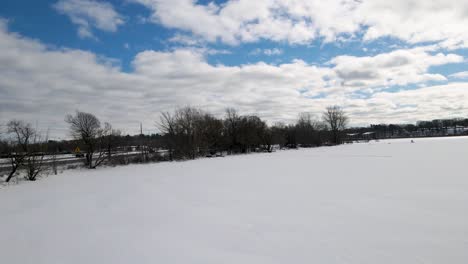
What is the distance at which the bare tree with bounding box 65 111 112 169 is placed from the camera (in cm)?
2683

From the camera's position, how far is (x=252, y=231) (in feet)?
16.1

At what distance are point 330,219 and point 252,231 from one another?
1977 mm

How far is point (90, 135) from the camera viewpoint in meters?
27.8

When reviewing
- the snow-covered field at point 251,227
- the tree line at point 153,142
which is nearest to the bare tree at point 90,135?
the tree line at point 153,142

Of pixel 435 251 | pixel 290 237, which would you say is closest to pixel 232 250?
pixel 290 237

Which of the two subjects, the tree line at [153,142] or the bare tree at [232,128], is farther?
the bare tree at [232,128]

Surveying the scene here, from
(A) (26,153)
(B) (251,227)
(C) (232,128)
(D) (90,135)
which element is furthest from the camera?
(C) (232,128)

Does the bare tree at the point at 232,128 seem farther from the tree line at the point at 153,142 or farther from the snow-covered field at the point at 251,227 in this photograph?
the snow-covered field at the point at 251,227

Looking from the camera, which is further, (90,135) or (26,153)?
(90,135)

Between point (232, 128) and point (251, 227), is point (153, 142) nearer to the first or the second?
point (232, 128)

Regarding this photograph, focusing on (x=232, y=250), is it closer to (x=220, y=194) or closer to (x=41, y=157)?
(x=220, y=194)

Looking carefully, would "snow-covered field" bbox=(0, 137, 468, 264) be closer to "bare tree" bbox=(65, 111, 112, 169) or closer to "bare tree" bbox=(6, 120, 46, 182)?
"bare tree" bbox=(6, 120, 46, 182)

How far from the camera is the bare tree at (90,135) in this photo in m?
26.8

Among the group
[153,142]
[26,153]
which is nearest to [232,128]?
[153,142]
